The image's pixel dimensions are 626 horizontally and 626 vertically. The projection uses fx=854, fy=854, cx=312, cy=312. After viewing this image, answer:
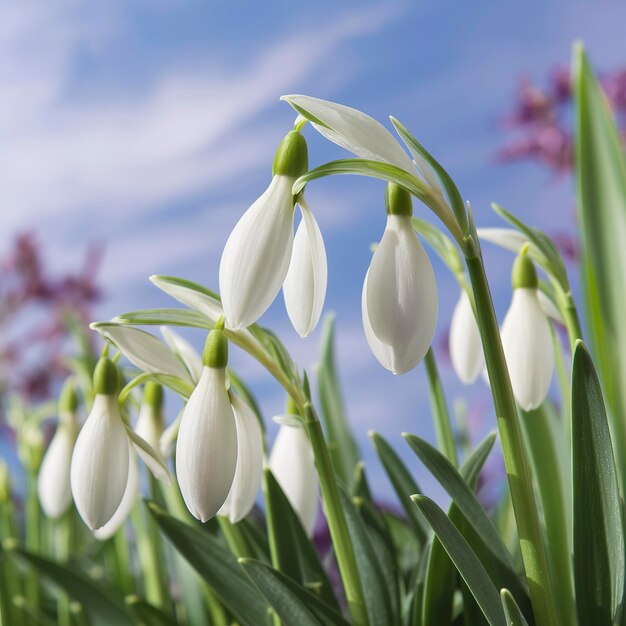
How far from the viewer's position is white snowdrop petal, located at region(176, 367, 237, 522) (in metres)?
0.56

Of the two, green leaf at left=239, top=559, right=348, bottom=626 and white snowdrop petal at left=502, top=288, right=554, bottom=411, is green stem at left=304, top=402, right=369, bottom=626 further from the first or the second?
white snowdrop petal at left=502, top=288, right=554, bottom=411

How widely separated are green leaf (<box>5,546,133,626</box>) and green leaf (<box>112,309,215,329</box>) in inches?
17.5

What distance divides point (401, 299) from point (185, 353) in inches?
12.6

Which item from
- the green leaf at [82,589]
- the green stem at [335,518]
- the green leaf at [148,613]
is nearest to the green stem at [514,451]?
the green stem at [335,518]

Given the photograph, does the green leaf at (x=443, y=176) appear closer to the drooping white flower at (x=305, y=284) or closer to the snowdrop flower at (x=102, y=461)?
the drooping white flower at (x=305, y=284)

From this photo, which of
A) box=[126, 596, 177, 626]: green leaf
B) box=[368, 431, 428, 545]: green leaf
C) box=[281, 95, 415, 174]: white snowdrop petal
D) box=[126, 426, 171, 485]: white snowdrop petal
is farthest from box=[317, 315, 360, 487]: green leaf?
box=[281, 95, 415, 174]: white snowdrop petal

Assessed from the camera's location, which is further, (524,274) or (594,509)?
(524,274)

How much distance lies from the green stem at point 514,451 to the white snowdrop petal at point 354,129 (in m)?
0.08

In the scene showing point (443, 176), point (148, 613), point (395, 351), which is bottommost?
point (148, 613)

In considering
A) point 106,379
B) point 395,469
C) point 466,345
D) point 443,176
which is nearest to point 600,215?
point 466,345

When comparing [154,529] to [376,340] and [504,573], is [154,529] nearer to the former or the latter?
[504,573]

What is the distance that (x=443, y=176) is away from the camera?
0.54m

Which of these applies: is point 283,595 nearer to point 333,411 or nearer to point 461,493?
point 461,493

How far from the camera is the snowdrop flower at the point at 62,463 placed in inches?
41.1
